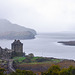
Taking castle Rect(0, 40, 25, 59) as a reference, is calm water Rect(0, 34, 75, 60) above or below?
below

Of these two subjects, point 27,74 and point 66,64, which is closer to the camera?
point 27,74

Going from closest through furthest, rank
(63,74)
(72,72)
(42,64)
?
(63,74)
(72,72)
(42,64)

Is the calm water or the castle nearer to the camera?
the castle

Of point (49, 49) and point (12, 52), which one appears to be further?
point (49, 49)

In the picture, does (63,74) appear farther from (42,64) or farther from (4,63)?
(4,63)

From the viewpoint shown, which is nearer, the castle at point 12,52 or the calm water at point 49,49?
the castle at point 12,52

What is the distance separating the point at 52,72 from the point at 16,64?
8.19 meters

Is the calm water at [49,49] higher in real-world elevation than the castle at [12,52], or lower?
lower

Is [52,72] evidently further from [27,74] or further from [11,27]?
[11,27]

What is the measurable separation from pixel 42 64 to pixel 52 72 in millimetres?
7579

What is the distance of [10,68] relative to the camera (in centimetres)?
1980

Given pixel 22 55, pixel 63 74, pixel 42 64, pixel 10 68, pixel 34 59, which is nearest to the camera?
pixel 63 74

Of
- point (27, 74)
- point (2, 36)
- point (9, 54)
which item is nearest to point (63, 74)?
point (27, 74)

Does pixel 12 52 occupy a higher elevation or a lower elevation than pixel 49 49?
higher
